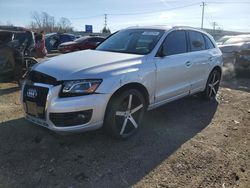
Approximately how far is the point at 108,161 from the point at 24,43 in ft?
20.6

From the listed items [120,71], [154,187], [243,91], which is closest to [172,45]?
[120,71]

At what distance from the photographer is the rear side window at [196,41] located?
19.1 ft

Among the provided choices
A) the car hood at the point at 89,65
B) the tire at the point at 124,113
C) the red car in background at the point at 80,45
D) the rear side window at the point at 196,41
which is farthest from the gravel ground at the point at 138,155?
the red car in background at the point at 80,45

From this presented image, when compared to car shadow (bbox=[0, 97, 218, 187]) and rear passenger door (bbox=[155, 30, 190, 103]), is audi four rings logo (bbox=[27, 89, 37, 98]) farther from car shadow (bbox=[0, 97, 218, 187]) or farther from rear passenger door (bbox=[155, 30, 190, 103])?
rear passenger door (bbox=[155, 30, 190, 103])

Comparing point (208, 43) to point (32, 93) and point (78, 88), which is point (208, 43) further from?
point (32, 93)

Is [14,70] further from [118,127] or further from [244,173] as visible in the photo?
[244,173]

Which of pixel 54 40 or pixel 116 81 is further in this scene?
pixel 54 40

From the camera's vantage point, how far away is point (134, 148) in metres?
4.13

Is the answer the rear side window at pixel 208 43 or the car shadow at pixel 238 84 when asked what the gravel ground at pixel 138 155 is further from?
the car shadow at pixel 238 84

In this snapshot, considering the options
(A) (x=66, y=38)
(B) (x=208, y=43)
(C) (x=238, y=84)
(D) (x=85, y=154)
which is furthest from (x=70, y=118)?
(A) (x=66, y=38)

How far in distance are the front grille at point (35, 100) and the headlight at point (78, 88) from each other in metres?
0.27

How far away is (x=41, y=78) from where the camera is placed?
4.01 metres

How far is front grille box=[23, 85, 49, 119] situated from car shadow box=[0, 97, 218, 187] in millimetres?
401

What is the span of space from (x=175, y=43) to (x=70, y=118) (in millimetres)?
2600
